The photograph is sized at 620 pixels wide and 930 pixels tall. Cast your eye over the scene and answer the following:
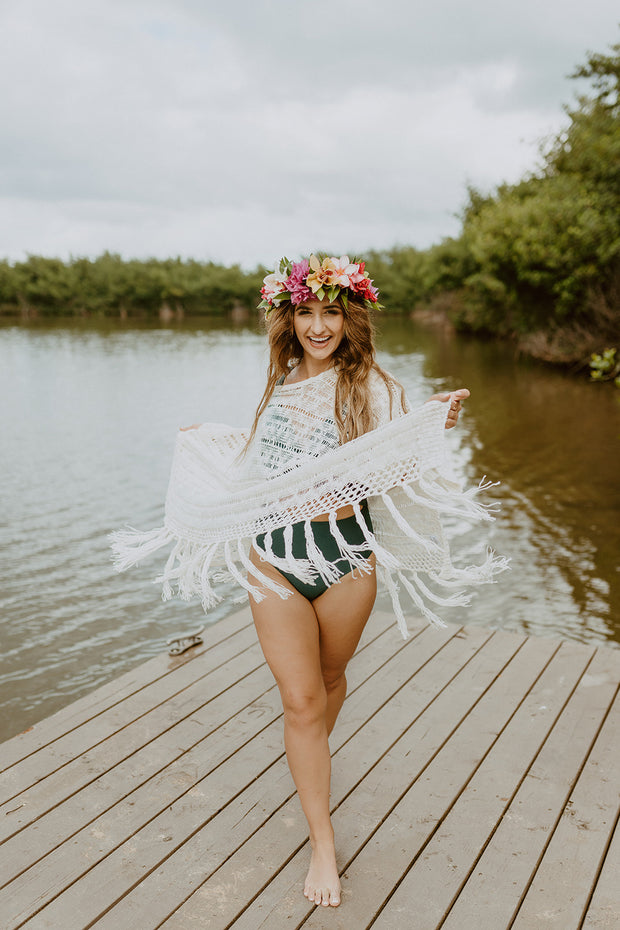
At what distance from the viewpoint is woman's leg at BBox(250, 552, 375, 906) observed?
1967 mm

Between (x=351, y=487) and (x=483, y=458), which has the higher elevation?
(x=351, y=487)

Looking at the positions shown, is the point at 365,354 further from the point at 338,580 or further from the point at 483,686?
the point at 483,686

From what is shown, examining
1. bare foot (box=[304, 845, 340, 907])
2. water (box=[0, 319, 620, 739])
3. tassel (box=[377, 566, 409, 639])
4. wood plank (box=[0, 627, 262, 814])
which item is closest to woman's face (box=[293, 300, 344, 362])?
tassel (box=[377, 566, 409, 639])

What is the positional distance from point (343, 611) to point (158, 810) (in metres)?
0.92

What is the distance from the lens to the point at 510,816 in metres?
2.28

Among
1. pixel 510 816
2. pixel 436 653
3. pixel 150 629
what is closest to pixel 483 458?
pixel 150 629

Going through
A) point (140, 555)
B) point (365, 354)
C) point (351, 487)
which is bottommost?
point (140, 555)

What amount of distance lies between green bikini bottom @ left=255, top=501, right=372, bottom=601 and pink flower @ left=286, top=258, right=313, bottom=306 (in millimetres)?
668

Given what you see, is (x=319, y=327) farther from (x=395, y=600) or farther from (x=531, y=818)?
(x=531, y=818)

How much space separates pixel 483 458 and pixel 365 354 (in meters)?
7.84

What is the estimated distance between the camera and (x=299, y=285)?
217 cm

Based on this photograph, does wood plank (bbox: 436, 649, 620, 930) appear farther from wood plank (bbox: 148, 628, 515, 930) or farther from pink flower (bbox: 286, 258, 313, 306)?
pink flower (bbox: 286, 258, 313, 306)

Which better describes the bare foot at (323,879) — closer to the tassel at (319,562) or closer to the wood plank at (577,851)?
the wood plank at (577,851)

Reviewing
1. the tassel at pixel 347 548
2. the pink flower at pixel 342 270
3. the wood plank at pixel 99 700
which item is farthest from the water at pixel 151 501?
the tassel at pixel 347 548
